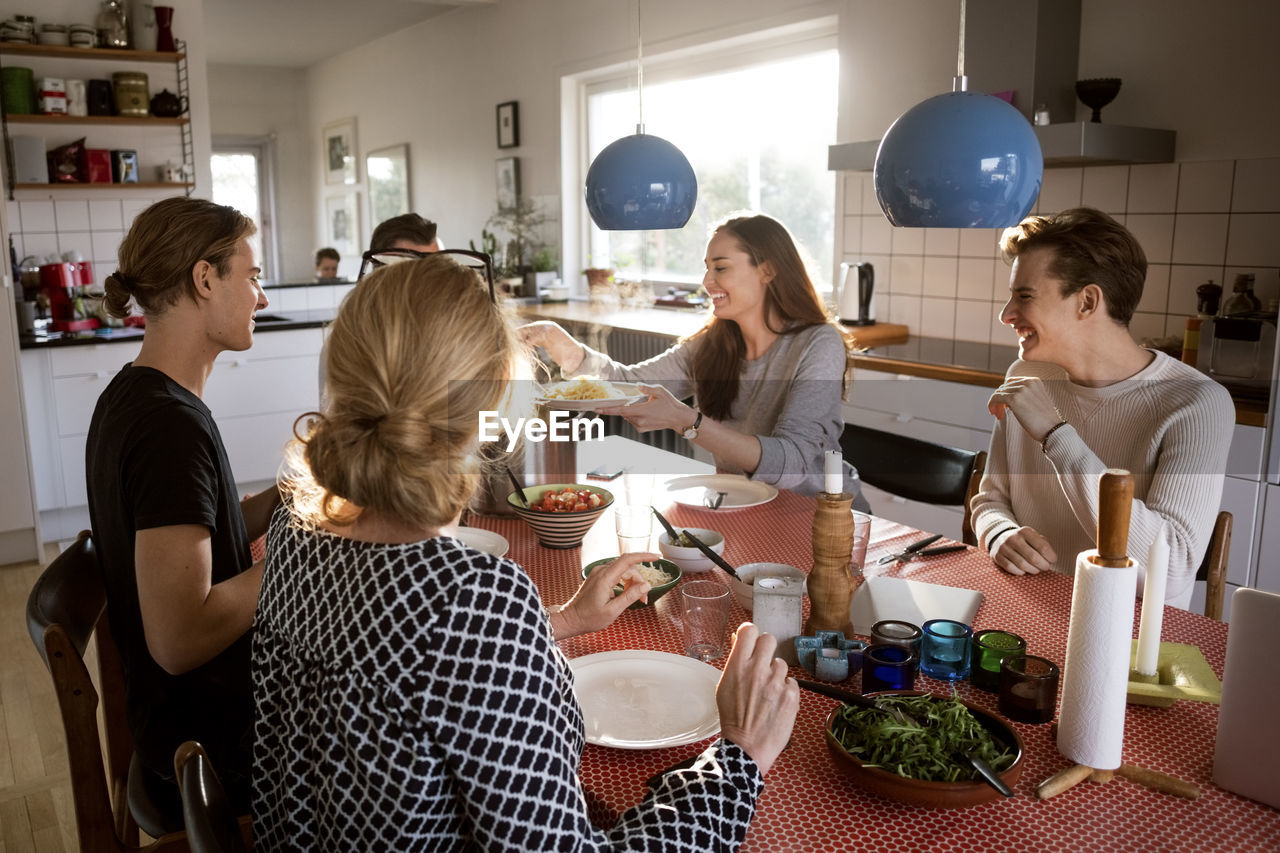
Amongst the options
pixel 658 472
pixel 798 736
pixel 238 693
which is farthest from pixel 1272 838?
pixel 658 472

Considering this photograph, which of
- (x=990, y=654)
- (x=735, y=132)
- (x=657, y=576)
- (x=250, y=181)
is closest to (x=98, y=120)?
(x=735, y=132)

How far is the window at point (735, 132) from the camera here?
4.55 metres

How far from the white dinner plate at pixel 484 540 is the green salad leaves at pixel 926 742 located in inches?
31.8

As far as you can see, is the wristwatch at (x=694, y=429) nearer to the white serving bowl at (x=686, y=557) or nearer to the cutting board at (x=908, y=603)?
the white serving bowl at (x=686, y=557)

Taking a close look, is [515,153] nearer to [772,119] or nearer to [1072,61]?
[772,119]

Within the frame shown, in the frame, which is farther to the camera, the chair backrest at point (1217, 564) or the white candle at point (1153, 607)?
the chair backrest at point (1217, 564)

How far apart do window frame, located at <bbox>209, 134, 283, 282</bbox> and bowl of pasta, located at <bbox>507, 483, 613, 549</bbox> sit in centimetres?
847

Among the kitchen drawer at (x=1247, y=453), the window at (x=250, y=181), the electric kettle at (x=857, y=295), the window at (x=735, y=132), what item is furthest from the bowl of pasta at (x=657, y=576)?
the window at (x=250, y=181)

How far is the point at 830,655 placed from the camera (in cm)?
130

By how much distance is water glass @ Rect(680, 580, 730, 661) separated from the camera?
4.33 ft

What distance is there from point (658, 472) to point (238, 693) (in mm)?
1051

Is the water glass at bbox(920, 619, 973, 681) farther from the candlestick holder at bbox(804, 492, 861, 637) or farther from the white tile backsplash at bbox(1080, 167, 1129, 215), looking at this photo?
the white tile backsplash at bbox(1080, 167, 1129, 215)

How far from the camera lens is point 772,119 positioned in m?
4.79

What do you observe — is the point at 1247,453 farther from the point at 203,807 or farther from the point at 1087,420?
the point at 203,807
